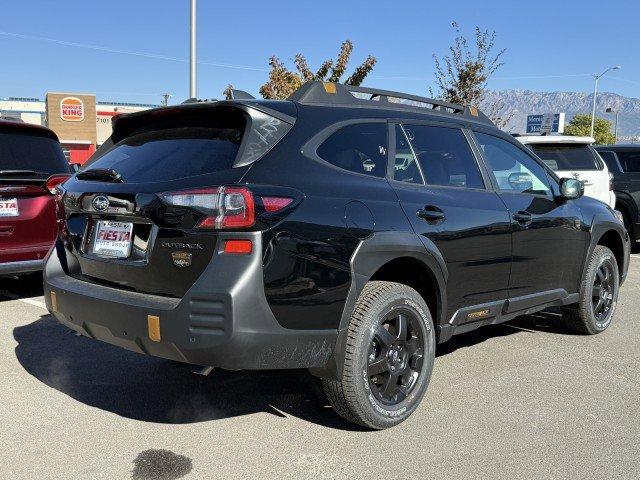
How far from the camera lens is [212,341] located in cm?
294

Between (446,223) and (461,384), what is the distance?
1.16 meters

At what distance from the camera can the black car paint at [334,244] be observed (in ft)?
9.95

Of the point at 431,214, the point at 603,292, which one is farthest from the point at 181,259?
the point at 603,292

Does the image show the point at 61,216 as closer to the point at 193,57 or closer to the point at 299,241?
the point at 299,241

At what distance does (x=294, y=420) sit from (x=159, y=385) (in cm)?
106

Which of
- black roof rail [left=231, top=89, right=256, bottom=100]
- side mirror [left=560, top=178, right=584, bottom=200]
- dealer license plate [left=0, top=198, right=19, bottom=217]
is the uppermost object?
black roof rail [left=231, top=89, right=256, bottom=100]

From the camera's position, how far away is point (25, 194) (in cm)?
600

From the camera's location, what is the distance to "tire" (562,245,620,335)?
544 centimetres

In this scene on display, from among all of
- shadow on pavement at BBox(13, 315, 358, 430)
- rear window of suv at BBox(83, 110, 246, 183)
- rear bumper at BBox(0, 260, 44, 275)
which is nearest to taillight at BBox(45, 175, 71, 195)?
rear bumper at BBox(0, 260, 44, 275)

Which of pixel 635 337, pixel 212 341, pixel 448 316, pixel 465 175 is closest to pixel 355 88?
pixel 465 175

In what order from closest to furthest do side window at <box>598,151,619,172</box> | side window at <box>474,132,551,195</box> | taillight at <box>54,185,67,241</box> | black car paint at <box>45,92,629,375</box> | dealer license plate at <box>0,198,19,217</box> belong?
1. black car paint at <box>45,92,629,375</box>
2. taillight at <box>54,185,67,241</box>
3. side window at <box>474,132,551,195</box>
4. dealer license plate at <box>0,198,19,217</box>
5. side window at <box>598,151,619,172</box>

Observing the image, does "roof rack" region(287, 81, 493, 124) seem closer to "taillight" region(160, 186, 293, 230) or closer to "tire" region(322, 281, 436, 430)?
"taillight" region(160, 186, 293, 230)

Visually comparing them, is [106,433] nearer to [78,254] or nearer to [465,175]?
[78,254]

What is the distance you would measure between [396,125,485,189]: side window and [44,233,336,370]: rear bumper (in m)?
1.39
